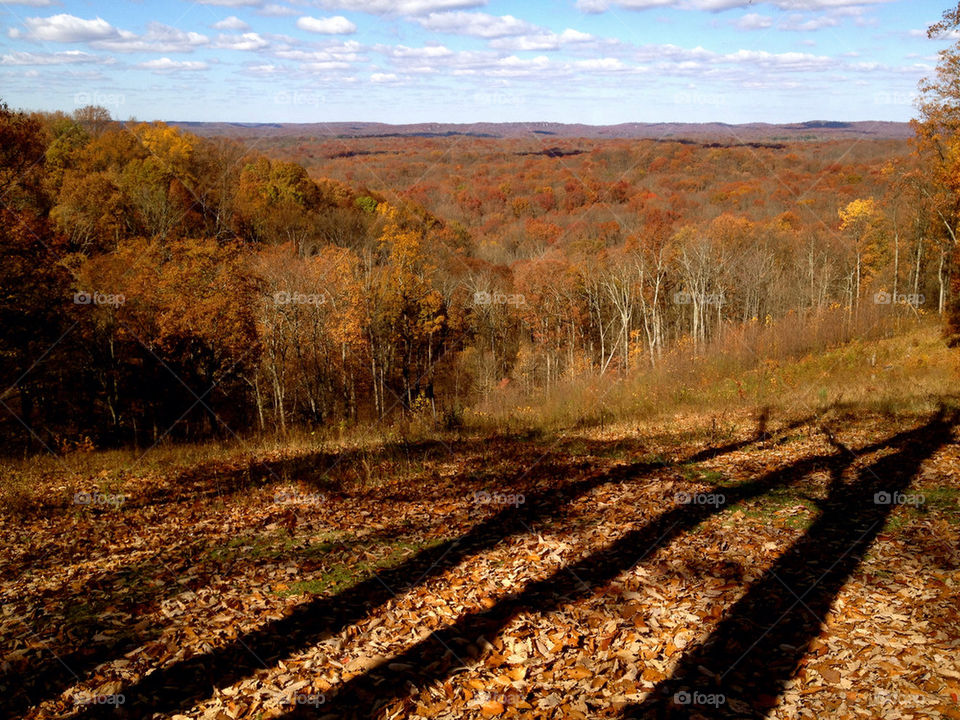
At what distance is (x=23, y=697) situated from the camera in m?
4.95

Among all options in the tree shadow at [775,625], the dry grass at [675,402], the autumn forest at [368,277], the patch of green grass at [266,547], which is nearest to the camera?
the tree shadow at [775,625]

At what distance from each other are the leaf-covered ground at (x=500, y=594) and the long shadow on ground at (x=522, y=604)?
0.03 m

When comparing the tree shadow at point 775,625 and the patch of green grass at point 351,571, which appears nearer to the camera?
the tree shadow at point 775,625

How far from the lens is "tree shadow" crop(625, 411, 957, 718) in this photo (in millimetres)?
4949

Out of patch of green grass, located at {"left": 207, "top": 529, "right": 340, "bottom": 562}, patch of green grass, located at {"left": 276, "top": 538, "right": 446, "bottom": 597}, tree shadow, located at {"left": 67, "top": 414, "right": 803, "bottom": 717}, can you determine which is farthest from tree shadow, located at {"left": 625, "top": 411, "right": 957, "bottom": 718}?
patch of green grass, located at {"left": 207, "top": 529, "right": 340, "bottom": 562}

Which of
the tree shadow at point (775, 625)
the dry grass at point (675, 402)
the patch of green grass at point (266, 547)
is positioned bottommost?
the dry grass at point (675, 402)

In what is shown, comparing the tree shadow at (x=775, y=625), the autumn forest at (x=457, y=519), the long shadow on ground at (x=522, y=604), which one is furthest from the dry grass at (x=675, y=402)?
the tree shadow at (x=775, y=625)

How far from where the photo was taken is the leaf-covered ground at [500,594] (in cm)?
507

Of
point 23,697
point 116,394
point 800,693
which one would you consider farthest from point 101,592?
point 116,394

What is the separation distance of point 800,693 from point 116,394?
96.4 feet

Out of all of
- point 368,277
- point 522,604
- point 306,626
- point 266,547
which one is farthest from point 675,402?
point 368,277

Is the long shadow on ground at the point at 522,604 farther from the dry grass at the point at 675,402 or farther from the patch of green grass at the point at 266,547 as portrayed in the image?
the dry grass at the point at 675,402

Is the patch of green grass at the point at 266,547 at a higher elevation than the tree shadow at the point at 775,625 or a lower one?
lower

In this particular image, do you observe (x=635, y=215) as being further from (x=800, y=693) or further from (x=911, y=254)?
(x=800, y=693)
